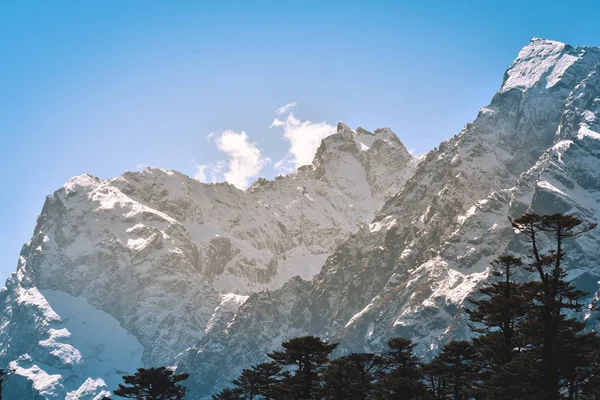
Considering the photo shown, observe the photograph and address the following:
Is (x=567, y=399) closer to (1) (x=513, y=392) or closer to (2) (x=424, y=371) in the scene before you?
(1) (x=513, y=392)

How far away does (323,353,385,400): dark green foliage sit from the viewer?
7262cm

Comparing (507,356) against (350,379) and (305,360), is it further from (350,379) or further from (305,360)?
(305,360)

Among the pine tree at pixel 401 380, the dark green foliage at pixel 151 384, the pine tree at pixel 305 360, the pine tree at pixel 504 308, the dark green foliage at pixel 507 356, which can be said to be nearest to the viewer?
the dark green foliage at pixel 507 356

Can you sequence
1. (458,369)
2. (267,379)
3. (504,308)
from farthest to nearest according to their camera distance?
(267,379) < (458,369) < (504,308)

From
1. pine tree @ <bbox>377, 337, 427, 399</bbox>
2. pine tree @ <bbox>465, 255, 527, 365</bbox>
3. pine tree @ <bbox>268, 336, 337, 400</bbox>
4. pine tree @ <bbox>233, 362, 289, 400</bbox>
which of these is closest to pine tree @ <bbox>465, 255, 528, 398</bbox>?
pine tree @ <bbox>465, 255, 527, 365</bbox>

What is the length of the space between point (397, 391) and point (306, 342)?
459 inches

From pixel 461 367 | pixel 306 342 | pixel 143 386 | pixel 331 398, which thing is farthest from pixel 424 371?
pixel 143 386

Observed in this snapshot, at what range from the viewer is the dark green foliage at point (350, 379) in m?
72.6

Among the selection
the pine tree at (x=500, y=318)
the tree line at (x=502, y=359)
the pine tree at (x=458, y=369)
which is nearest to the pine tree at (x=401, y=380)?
the tree line at (x=502, y=359)

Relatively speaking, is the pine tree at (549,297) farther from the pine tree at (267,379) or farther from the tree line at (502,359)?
the pine tree at (267,379)

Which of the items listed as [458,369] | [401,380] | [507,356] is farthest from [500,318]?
[401,380]

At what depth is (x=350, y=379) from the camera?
75.8m

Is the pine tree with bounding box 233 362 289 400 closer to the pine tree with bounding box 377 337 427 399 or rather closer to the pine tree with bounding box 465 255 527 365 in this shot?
the pine tree with bounding box 377 337 427 399

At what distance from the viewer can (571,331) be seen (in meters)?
66.9
